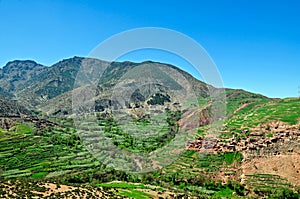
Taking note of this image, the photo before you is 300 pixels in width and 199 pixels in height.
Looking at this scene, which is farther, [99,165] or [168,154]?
[99,165]

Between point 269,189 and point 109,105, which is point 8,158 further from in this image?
point 109,105

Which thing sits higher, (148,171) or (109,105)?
(109,105)

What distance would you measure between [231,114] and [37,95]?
132662 mm

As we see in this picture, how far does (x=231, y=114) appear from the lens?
79.8 m

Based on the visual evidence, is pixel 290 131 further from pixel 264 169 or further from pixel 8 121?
pixel 8 121

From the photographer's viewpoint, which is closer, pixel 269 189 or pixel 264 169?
pixel 269 189

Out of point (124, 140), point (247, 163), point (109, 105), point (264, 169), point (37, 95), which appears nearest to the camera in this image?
point (264, 169)

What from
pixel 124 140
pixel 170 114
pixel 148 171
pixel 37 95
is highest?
pixel 37 95

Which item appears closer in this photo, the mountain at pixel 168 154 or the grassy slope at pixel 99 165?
the mountain at pixel 168 154

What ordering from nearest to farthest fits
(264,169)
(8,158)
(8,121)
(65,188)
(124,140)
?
(65,188), (264,169), (8,158), (124,140), (8,121)

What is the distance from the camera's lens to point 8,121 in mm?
75688

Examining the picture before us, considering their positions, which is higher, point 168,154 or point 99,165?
point 168,154

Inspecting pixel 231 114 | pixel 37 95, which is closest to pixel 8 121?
pixel 231 114

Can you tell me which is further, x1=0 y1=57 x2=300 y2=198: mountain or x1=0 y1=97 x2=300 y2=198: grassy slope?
x1=0 y1=97 x2=300 y2=198: grassy slope
